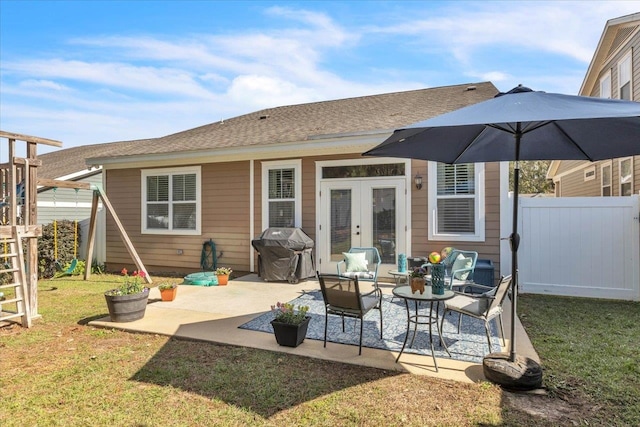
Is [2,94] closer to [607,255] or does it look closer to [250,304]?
[250,304]

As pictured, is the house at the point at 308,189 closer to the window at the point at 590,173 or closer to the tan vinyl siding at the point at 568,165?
the window at the point at 590,173

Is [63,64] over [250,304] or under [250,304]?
over

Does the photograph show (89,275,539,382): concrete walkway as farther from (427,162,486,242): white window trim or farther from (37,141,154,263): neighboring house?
(37,141,154,263): neighboring house

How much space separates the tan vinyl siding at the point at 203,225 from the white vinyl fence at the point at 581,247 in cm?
561

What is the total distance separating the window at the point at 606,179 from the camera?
401 inches

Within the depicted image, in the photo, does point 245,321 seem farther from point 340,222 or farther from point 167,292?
point 340,222

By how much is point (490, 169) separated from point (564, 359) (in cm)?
370

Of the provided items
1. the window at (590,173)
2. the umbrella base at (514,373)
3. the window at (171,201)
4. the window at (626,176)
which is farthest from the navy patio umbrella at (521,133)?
the window at (590,173)

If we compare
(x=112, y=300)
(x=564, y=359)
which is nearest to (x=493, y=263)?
(x=564, y=359)

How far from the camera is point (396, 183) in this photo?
691cm

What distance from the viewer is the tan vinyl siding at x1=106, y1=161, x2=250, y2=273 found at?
810cm

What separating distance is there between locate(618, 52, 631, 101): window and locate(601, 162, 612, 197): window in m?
2.20

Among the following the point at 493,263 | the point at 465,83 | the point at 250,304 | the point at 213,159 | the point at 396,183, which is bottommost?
the point at 250,304

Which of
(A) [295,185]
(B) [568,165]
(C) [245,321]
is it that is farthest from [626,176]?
(C) [245,321]
